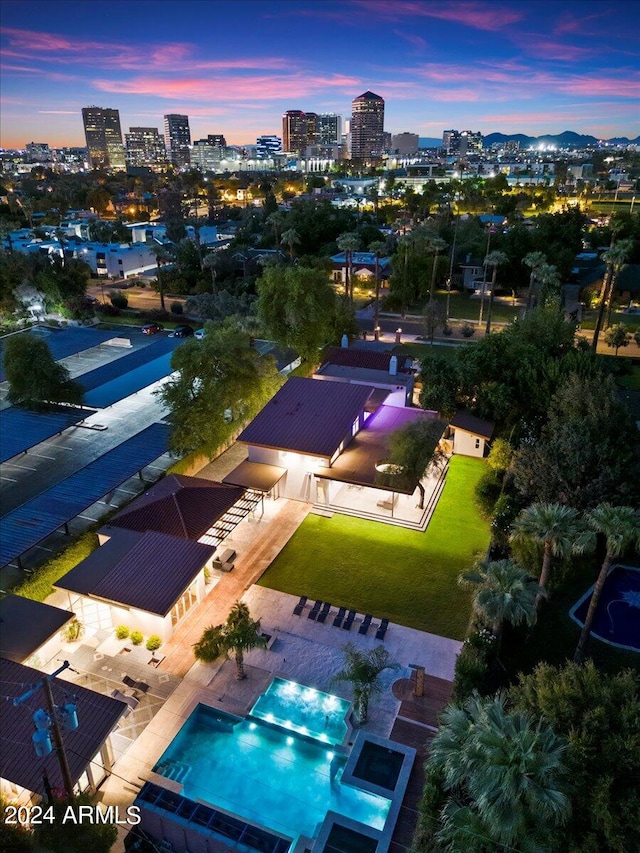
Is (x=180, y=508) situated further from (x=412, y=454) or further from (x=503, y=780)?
(x=503, y=780)

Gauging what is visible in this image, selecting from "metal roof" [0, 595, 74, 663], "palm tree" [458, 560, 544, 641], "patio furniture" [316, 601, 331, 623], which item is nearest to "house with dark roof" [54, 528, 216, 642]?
"metal roof" [0, 595, 74, 663]

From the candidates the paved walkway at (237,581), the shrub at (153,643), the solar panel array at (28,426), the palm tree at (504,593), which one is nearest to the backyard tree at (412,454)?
the paved walkway at (237,581)

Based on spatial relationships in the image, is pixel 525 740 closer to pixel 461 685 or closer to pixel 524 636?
pixel 461 685

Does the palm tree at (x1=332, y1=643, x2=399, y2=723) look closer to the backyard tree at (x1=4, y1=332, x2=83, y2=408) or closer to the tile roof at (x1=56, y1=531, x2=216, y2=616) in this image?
the tile roof at (x1=56, y1=531, x2=216, y2=616)

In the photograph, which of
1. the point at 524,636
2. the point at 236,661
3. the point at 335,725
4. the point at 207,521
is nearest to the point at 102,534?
the point at 207,521

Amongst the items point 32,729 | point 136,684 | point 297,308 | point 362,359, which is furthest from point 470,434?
point 32,729
